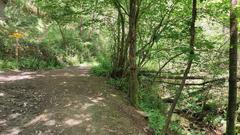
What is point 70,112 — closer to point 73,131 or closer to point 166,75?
point 73,131

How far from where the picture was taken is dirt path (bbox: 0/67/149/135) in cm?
623

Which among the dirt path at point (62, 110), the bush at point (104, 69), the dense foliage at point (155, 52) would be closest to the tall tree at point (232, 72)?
the dense foliage at point (155, 52)

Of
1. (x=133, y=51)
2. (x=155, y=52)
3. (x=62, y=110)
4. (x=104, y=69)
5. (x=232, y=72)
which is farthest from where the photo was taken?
(x=104, y=69)

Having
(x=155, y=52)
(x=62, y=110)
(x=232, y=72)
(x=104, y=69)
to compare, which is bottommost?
(x=62, y=110)

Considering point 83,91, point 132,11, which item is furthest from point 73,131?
point 132,11

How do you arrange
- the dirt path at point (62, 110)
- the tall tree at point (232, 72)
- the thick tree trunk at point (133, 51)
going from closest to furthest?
the dirt path at point (62, 110)
the tall tree at point (232, 72)
the thick tree trunk at point (133, 51)

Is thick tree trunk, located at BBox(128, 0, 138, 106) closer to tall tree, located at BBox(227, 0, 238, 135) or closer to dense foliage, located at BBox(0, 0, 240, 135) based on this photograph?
dense foliage, located at BBox(0, 0, 240, 135)

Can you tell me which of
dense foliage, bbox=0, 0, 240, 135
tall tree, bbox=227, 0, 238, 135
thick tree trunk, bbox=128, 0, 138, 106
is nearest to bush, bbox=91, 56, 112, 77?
dense foliage, bbox=0, 0, 240, 135

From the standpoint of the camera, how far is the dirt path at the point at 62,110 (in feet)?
20.5

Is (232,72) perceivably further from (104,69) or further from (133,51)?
(104,69)

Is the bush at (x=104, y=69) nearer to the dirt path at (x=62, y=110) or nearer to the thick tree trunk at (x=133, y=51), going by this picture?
the dirt path at (x=62, y=110)

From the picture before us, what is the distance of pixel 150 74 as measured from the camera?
12.4m

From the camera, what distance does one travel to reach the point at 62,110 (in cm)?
706

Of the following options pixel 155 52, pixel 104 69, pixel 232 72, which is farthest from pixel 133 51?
pixel 104 69
